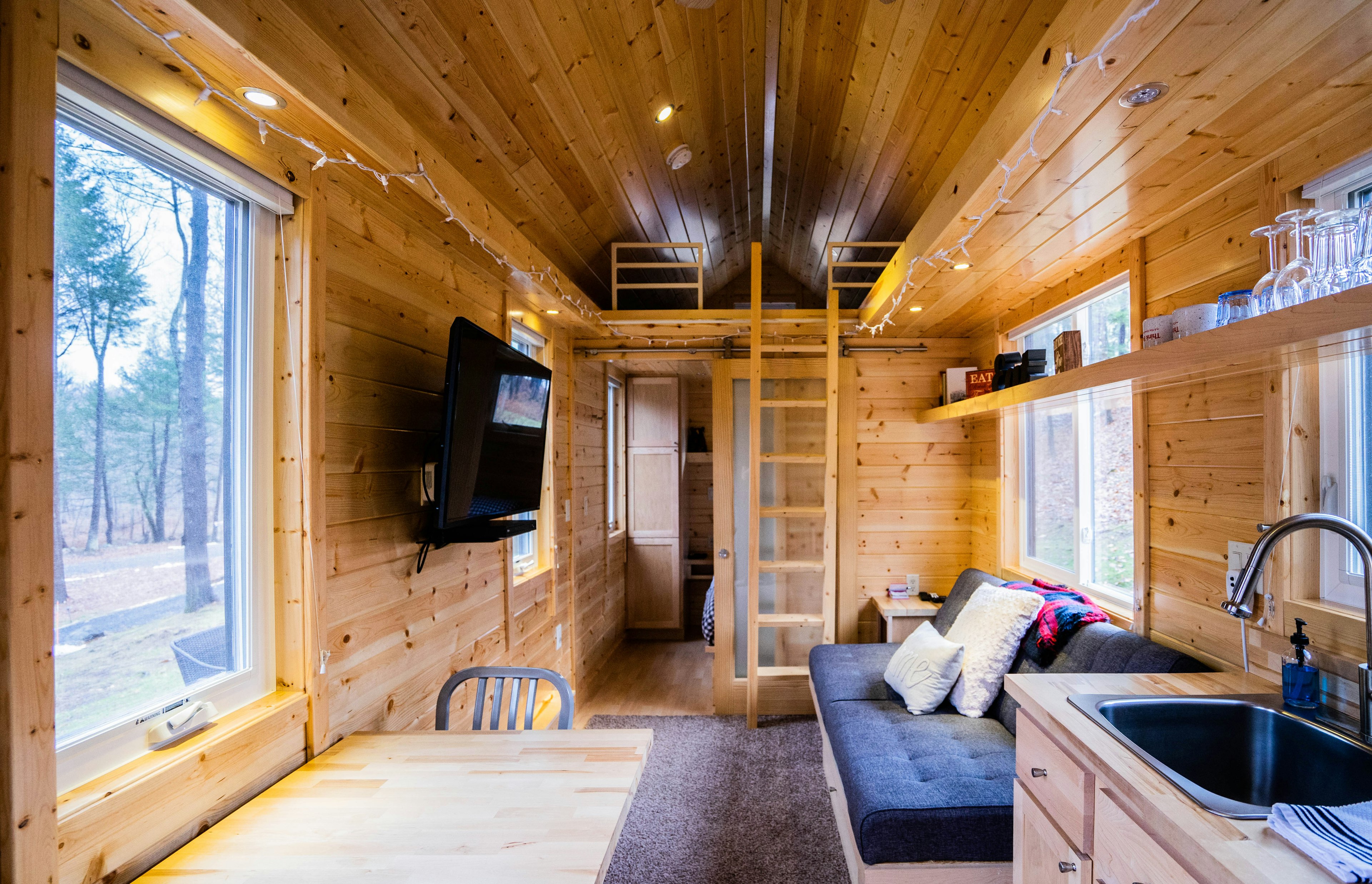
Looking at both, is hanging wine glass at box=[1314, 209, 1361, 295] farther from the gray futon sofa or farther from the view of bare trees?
the view of bare trees

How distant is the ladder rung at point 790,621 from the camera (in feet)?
11.4

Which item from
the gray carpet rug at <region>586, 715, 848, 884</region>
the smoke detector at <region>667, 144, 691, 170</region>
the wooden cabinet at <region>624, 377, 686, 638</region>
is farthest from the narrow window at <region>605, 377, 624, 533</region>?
the smoke detector at <region>667, 144, 691, 170</region>

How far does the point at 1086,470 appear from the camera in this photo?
2.62 metres

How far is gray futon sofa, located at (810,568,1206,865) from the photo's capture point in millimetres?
1722

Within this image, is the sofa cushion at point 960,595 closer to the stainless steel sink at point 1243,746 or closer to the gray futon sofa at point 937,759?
the gray futon sofa at point 937,759

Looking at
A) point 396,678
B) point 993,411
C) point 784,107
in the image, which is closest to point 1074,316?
point 993,411

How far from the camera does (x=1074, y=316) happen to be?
2.70m

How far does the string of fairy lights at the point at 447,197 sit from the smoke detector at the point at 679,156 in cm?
82

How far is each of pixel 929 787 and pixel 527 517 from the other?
237 centimetres

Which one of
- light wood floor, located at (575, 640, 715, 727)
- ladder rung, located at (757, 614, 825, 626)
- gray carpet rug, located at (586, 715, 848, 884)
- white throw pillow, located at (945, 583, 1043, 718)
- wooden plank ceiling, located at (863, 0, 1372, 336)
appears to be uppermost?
wooden plank ceiling, located at (863, 0, 1372, 336)

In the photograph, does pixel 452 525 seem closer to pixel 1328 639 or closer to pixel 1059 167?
pixel 1059 167

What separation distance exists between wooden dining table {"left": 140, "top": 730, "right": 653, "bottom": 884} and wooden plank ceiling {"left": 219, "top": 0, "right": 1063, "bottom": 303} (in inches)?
61.0

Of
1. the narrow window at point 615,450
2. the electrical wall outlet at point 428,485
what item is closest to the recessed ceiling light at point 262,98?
the electrical wall outlet at point 428,485

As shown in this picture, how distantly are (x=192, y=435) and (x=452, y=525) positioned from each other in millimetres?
695
